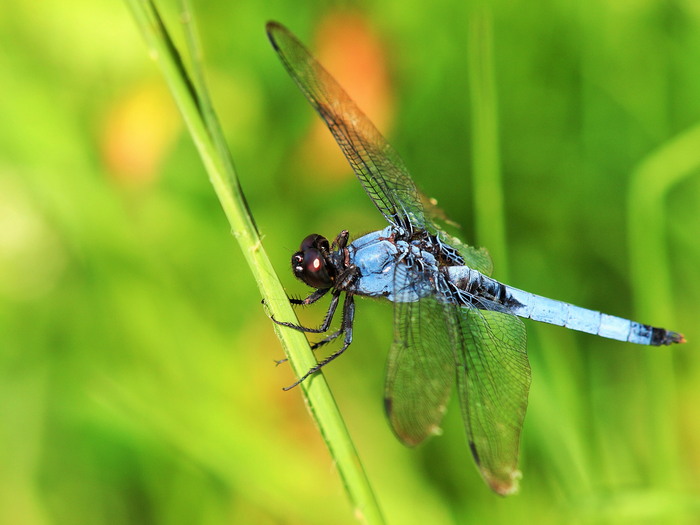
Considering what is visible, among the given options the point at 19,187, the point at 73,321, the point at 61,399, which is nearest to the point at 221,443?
the point at 61,399

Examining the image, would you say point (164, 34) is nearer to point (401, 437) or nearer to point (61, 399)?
point (401, 437)

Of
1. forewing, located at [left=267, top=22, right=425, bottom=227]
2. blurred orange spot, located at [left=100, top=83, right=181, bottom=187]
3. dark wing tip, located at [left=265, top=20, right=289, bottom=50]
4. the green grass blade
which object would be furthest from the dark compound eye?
the green grass blade

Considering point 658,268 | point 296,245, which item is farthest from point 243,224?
point 658,268

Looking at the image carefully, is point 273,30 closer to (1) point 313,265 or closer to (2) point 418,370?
(1) point 313,265

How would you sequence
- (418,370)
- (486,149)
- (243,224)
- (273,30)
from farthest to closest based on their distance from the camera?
(486,149)
(273,30)
(418,370)
(243,224)

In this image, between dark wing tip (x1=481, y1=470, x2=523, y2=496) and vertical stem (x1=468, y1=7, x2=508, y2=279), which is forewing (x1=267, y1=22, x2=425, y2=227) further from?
dark wing tip (x1=481, y1=470, x2=523, y2=496)

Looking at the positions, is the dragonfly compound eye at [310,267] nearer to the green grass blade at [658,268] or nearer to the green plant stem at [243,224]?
the green plant stem at [243,224]

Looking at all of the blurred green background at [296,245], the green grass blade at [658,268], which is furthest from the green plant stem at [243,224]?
the green grass blade at [658,268]
